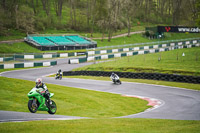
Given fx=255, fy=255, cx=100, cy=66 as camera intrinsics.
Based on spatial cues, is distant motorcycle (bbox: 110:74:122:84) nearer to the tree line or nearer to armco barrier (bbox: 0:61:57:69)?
armco barrier (bbox: 0:61:57:69)

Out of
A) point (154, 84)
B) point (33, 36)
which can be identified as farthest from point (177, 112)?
point (33, 36)

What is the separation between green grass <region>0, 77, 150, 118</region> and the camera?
43.2 ft

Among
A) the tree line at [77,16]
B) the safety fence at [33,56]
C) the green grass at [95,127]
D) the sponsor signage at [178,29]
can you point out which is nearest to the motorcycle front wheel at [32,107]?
the green grass at [95,127]

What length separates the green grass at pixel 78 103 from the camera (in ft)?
43.2

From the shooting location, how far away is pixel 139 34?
7600 centimetres

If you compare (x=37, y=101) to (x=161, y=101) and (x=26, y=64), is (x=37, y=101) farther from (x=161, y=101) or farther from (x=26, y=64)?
(x=26, y=64)

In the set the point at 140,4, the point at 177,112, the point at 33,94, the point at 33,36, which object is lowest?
the point at 177,112

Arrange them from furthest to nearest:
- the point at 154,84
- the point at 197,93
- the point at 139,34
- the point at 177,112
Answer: the point at 139,34, the point at 154,84, the point at 197,93, the point at 177,112

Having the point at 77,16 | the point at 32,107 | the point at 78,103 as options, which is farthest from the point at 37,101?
the point at 77,16

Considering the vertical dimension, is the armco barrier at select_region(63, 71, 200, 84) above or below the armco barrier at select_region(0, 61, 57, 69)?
below

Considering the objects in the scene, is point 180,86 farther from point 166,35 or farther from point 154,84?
point 166,35

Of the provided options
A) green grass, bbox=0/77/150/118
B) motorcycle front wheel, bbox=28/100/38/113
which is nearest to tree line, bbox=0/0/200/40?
green grass, bbox=0/77/150/118

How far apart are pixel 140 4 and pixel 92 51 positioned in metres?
60.5

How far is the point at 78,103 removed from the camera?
15219 mm
